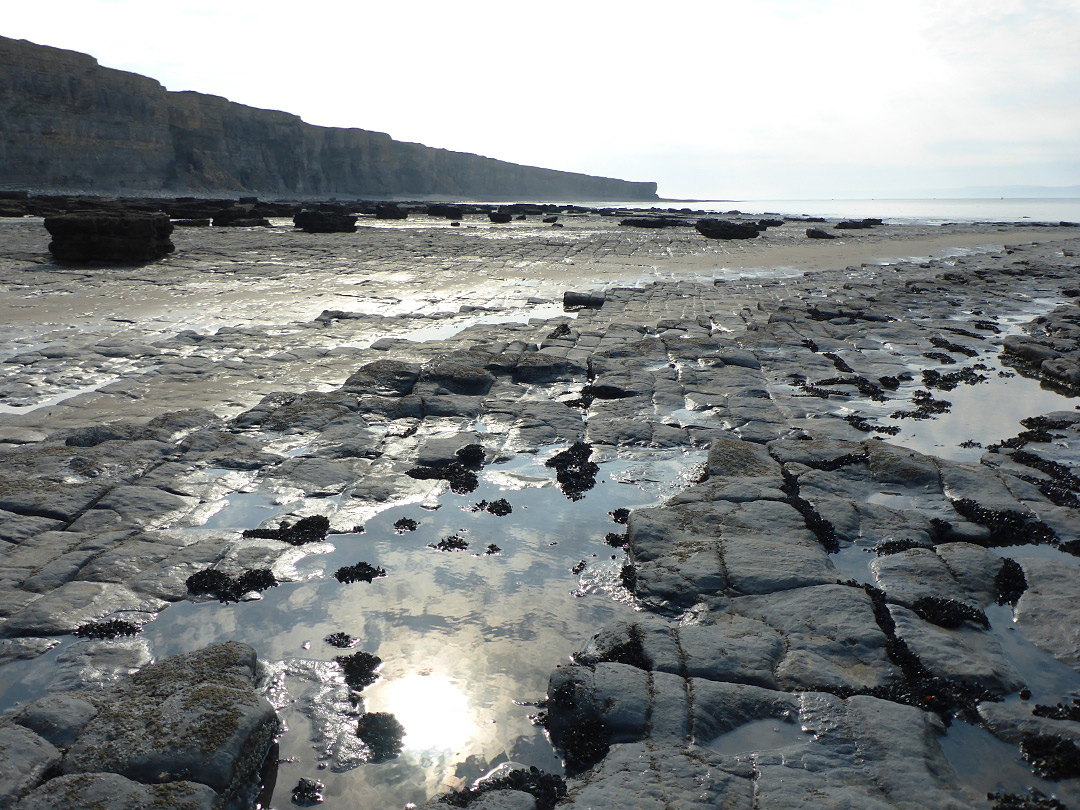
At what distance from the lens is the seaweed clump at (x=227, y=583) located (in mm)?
3395

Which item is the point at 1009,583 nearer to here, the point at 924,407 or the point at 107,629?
the point at 924,407

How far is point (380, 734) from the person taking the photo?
2572 mm

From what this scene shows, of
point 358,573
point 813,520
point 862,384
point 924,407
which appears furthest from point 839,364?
point 358,573

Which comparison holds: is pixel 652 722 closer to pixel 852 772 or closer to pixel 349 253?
pixel 852 772

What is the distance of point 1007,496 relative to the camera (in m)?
4.45

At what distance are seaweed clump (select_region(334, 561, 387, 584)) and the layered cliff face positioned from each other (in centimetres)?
5175

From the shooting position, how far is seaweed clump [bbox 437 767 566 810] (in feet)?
7.23

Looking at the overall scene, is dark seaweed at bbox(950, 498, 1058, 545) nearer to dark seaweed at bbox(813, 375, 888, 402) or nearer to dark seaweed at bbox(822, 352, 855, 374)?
dark seaweed at bbox(813, 375, 888, 402)

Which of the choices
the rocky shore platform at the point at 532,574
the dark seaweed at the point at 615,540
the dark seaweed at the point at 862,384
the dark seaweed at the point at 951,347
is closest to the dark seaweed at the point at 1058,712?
the rocky shore platform at the point at 532,574

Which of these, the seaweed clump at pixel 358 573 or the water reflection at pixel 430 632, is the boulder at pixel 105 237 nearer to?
the water reflection at pixel 430 632

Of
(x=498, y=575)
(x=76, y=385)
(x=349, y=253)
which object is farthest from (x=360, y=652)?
(x=349, y=253)

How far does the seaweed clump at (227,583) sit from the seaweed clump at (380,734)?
1.16 metres

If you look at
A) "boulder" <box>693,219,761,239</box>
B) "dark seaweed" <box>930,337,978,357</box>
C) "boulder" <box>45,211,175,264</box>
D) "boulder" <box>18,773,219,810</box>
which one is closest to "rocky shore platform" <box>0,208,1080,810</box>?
"boulder" <box>18,773,219,810</box>

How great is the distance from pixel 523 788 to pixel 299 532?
2.26 meters
